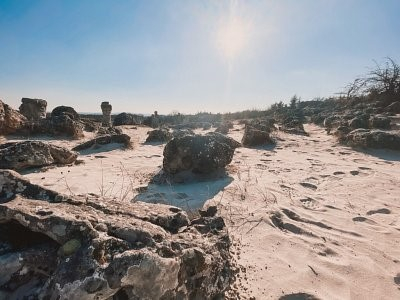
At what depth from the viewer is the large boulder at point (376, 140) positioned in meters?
7.34

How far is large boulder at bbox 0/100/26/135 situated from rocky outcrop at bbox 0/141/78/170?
3.67 meters

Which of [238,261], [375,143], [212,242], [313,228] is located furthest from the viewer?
[375,143]

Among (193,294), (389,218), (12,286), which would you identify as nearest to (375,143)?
(389,218)

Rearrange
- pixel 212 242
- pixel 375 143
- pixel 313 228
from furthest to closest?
1. pixel 375 143
2. pixel 313 228
3. pixel 212 242

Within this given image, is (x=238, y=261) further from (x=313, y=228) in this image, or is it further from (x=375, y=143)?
(x=375, y=143)

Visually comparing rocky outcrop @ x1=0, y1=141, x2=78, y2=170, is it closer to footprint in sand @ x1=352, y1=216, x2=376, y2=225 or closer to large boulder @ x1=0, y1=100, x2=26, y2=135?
large boulder @ x1=0, y1=100, x2=26, y2=135

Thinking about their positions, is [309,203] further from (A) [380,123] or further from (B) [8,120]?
(B) [8,120]

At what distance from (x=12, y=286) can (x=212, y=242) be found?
3.66 feet

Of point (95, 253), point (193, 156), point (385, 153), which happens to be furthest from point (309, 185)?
point (95, 253)

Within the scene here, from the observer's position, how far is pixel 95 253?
148cm

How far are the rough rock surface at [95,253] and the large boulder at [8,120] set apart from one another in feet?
24.9

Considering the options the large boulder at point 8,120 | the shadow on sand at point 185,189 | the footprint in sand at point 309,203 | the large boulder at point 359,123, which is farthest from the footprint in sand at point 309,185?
the large boulder at point 8,120

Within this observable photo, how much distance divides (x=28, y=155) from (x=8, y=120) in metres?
4.38

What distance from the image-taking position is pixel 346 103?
17.2 meters
